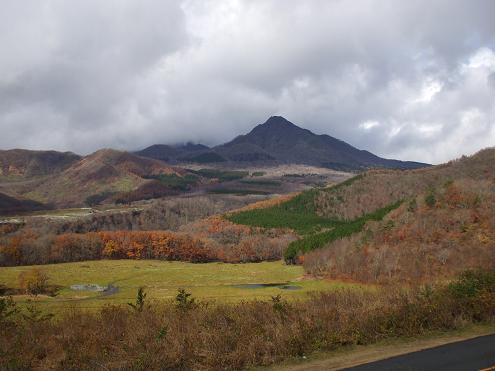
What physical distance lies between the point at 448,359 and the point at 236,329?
11.2 metres

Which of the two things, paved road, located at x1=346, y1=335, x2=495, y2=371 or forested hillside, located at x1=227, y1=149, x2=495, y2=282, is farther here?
forested hillside, located at x1=227, y1=149, x2=495, y2=282

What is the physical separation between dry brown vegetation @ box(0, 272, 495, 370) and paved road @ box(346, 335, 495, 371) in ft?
9.34

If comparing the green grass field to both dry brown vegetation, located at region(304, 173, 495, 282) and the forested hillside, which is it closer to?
the forested hillside

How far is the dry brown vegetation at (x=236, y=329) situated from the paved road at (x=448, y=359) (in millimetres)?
2846

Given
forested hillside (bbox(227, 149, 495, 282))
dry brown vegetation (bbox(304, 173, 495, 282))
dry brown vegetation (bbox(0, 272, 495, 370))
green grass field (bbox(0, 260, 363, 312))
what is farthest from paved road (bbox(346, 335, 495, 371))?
green grass field (bbox(0, 260, 363, 312))

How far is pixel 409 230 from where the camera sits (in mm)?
135625

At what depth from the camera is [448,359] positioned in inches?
869

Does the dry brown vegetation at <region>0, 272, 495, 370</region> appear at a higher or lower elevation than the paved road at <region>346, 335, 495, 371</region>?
higher

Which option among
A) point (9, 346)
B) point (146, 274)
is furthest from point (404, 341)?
point (146, 274)

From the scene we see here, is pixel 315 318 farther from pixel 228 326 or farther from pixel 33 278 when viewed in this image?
pixel 33 278

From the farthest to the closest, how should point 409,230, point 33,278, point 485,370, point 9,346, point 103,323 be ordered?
point 409,230 < point 33,278 < point 103,323 < point 9,346 < point 485,370

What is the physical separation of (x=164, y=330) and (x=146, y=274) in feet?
467

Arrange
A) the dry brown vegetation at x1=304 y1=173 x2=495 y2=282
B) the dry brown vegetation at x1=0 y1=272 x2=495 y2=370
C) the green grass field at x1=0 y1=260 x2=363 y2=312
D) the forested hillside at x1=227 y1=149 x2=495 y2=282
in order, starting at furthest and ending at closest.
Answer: the green grass field at x1=0 y1=260 x2=363 y2=312
the dry brown vegetation at x1=304 y1=173 x2=495 y2=282
the forested hillside at x1=227 y1=149 x2=495 y2=282
the dry brown vegetation at x1=0 y1=272 x2=495 y2=370

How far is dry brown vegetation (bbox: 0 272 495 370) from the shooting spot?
2248cm
